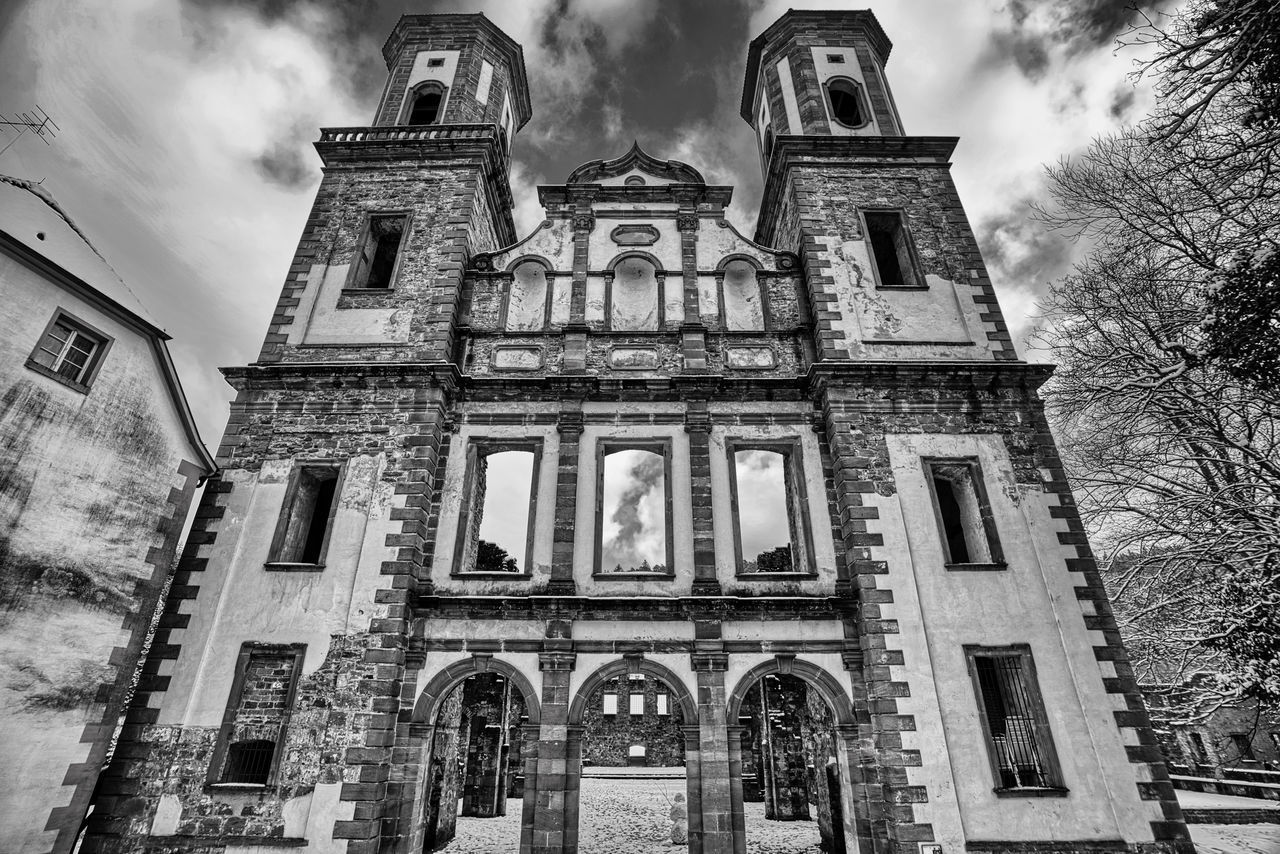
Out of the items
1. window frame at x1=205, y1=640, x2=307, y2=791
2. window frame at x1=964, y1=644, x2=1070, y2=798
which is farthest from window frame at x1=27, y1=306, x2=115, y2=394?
window frame at x1=964, y1=644, x2=1070, y2=798

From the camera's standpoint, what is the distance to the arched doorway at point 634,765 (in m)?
10.6

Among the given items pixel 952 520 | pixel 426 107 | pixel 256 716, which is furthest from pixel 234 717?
pixel 426 107

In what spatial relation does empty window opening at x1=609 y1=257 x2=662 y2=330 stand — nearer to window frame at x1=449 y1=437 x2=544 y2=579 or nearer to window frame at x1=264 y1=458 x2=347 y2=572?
window frame at x1=449 y1=437 x2=544 y2=579

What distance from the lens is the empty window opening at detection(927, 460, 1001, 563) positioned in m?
11.7

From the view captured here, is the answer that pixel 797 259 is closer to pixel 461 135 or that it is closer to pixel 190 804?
pixel 461 135

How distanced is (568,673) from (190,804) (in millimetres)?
5831

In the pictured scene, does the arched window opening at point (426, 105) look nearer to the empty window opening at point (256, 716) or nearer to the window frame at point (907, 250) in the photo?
the window frame at point (907, 250)

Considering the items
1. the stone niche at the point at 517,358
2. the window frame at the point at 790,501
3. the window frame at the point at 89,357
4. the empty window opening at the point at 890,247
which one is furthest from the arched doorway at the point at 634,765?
the empty window opening at the point at 890,247

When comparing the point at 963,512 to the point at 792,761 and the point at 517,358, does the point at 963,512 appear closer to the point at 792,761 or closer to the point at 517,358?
the point at 517,358

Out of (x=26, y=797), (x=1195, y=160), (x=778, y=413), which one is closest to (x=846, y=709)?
(x=778, y=413)

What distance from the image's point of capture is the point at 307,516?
488 inches

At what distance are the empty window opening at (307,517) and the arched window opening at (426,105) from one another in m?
10.7

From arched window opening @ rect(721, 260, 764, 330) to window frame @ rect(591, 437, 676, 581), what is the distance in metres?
3.30

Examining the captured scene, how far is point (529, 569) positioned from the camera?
38.7ft
